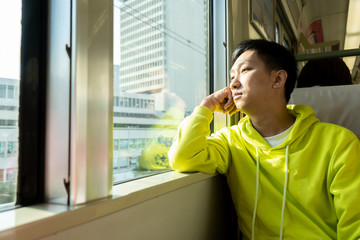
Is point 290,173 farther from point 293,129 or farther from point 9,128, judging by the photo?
point 9,128

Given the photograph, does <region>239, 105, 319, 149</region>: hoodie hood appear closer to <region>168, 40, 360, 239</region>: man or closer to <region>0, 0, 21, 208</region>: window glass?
<region>168, 40, 360, 239</region>: man

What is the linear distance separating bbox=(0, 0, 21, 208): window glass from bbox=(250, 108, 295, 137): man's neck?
90 cm

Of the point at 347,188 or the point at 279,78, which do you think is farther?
the point at 279,78

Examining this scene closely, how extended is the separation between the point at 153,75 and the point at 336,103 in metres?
0.91

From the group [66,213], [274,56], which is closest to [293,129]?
[274,56]

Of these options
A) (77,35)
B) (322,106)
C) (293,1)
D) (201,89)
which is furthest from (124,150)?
(293,1)

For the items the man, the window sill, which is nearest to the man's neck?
the man

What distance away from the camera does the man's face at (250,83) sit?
1.13 meters

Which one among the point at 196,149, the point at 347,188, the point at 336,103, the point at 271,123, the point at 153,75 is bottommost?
the point at 347,188

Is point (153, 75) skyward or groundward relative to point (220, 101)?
skyward

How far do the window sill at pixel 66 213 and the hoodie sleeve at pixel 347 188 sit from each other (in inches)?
22.5

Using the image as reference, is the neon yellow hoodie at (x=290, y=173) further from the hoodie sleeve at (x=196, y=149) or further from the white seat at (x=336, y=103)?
the white seat at (x=336, y=103)

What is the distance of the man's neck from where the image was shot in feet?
3.87

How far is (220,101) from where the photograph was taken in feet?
4.11
